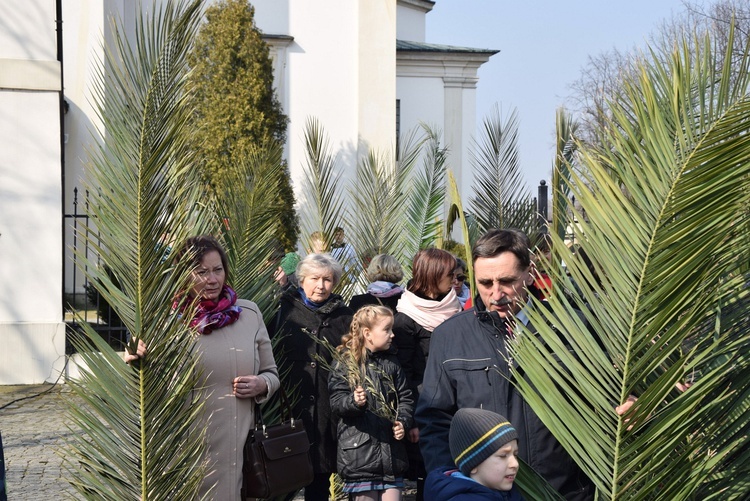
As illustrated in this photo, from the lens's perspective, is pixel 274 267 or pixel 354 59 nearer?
pixel 274 267

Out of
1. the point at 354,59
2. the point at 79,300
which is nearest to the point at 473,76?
the point at 354,59

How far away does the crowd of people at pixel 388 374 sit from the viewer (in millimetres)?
3070

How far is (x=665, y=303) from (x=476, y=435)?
87cm

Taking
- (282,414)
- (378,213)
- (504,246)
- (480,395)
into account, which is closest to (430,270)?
(282,414)

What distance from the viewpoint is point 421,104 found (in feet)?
92.6

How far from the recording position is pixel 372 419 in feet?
16.6

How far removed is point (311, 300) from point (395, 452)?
0.95 meters

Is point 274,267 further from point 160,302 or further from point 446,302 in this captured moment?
point 160,302

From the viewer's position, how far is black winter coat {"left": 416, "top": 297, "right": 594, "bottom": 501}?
310 centimetres

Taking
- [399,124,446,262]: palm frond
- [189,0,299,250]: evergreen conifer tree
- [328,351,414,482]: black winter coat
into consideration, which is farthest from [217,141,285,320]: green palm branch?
[189,0,299,250]: evergreen conifer tree

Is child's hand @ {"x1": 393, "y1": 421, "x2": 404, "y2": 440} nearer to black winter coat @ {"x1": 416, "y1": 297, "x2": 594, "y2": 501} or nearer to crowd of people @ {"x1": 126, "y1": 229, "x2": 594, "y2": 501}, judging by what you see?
crowd of people @ {"x1": 126, "y1": 229, "x2": 594, "y2": 501}

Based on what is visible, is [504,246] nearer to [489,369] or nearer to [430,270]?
[489,369]

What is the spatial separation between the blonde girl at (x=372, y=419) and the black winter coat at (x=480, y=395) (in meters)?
1.55

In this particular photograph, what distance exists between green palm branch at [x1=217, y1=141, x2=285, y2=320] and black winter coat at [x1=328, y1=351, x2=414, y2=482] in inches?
27.8
